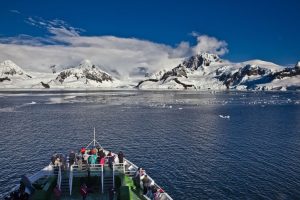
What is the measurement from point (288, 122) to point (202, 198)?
80.3 meters

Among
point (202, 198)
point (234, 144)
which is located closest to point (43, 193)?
point (202, 198)

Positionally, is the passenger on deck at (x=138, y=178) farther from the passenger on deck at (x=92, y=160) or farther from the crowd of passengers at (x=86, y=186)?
the passenger on deck at (x=92, y=160)

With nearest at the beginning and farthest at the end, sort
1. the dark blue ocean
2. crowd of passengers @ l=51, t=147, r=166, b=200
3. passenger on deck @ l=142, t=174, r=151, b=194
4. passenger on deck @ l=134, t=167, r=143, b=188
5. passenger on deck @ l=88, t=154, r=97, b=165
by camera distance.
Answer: crowd of passengers @ l=51, t=147, r=166, b=200, passenger on deck @ l=142, t=174, r=151, b=194, passenger on deck @ l=134, t=167, r=143, b=188, passenger on deck @ l=88, t=154, r=97, b=165, the dark blue ocean

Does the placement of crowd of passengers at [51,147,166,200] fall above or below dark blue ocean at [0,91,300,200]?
above

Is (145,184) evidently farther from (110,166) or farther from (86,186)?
(86,186)

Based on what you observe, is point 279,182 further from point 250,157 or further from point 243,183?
point 250,157

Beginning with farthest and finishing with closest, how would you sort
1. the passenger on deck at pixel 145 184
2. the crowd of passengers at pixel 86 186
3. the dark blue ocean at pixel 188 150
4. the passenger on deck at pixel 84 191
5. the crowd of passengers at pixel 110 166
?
1. the dark blue ocean at pixel 188 150
2. the passenger on deck at pixel 145 184
3. the crowd of passengers at pixel 110 166
4. the passenger on deck at pixel 84 191
5. the crowd of passengers at pixel 86 186

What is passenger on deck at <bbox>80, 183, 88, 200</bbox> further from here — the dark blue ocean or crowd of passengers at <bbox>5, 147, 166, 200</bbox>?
the dark blue ocean

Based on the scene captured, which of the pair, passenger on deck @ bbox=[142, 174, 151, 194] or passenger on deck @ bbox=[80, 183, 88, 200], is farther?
passenger on deck @ bbox=[142, 174, 151, 194]

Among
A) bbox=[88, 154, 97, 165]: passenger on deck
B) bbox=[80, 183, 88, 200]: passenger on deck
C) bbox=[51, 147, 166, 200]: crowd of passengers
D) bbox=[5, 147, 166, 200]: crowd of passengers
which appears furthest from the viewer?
bbox=[88, 154, 97, 165]: passenger on deck

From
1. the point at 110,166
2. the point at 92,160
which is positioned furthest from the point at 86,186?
the point at 110,166

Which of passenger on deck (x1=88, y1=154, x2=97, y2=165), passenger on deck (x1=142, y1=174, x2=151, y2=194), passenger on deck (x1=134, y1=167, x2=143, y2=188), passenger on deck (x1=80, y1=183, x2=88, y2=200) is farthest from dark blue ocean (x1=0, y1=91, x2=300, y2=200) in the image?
passenger on deck (x1=80, y1=183, x2=88, y2=200)

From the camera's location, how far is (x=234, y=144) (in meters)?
74.1

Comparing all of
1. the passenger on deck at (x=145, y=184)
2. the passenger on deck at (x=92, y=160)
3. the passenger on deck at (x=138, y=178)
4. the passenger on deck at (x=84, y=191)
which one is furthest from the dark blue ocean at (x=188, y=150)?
the passenger on deck at (x=84, y=191)
